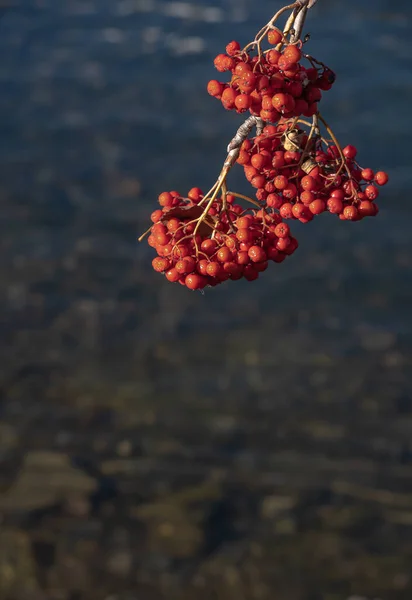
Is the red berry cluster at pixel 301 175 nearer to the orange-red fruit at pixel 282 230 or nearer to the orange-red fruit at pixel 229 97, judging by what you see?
the orange-red fruit at pixel 282 230

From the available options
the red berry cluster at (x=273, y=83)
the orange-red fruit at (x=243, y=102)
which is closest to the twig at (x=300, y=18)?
the red berry cluster at (x=273, y=83)

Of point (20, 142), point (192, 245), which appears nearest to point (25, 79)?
point (20, 142)

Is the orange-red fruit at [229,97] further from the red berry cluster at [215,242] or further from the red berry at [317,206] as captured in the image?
the red berry at [317,206]

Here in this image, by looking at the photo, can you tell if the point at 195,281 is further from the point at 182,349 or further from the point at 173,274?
the point at 182,349

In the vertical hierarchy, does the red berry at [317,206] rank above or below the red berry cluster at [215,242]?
above

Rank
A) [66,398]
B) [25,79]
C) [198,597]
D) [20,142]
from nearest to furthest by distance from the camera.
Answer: [198,597]
[66,398]
[20,142]
[25,79]

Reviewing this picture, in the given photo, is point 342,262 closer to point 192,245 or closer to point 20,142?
point 20,142

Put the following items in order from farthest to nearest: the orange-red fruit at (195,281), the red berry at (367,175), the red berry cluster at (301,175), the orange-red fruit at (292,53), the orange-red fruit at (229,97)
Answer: the red berry at (367,175), the orange-red fruit at (195,281), the red berry cluster at (301,175), the orange-red fruit at (229,97), the orange-red fruit at (292,53)

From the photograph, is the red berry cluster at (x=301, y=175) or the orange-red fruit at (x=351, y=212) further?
the orange-red fruit at (x=351, y=212)

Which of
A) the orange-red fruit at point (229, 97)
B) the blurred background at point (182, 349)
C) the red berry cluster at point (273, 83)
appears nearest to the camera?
the red berry cluster at point (273, 83)
